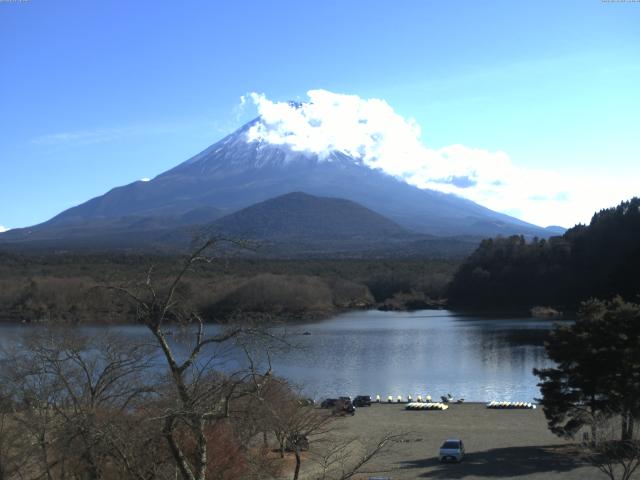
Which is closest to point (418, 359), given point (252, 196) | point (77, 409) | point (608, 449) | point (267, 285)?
point (608, 449)

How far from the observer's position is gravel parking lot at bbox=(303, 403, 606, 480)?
12747 millimetres

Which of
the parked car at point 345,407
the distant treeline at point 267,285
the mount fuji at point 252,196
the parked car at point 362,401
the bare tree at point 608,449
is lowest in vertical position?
the parked car at point 362,401

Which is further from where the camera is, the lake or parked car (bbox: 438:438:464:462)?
the lake

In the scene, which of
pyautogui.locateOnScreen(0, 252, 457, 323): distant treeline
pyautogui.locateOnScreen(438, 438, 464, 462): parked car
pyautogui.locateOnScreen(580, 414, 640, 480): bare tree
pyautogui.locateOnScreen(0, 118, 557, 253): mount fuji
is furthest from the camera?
pyautogui.locateOnScreen(0, 118, 557, 253): mount fuji

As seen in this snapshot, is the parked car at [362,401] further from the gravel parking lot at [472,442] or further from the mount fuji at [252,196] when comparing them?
the mount fuji at [252,196]

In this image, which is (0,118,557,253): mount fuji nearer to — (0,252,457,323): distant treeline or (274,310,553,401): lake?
(0,252,457,323): distant treeline

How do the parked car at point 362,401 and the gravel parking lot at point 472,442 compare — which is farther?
the parked car at point 362,401

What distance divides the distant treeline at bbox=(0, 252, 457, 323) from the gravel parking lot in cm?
2058

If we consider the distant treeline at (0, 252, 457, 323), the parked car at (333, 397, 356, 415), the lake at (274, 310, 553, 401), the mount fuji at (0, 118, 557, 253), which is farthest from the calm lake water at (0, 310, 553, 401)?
the mount fuji at (0, 118, 557, 253)

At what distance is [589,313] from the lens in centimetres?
1453

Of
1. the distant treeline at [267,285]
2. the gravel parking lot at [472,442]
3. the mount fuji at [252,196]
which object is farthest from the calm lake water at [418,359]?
the mount fuji at [252,196]

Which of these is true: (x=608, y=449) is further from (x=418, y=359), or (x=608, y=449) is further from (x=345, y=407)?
(x=418, y=359)

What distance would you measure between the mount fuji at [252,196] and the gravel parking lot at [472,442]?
10141cm

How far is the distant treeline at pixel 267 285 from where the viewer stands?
44862 mm
